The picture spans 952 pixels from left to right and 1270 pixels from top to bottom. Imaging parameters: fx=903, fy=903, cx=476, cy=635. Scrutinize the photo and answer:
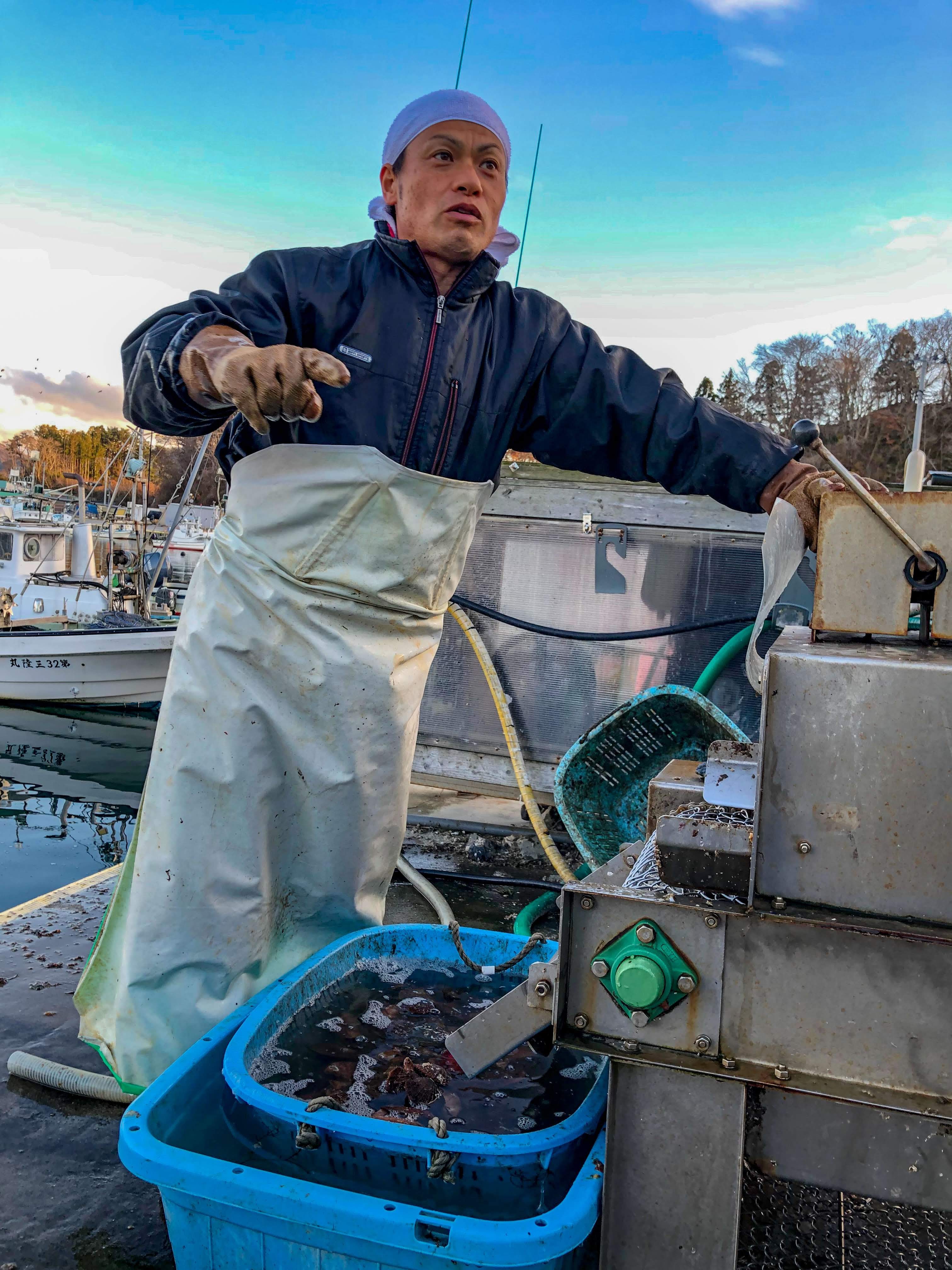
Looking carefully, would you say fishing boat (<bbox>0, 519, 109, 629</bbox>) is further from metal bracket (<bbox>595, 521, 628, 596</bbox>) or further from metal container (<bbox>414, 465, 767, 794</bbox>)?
metal bracket (<bbox>595, 521, 628, 596</bbox>)

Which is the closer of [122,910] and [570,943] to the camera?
[570,943]

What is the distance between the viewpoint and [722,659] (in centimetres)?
409

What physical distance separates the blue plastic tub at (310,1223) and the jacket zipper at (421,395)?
4.72ft

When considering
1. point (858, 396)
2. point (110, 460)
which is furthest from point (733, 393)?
point (110, 460)

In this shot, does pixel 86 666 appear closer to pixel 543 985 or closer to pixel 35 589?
pixel 35 589

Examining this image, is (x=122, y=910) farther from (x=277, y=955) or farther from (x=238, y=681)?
(x=238, y=681)

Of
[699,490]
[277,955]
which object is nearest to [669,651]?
[699,490]

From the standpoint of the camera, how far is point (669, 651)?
→ 172 inches

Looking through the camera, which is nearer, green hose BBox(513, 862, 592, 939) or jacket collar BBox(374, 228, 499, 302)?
jacket collar BBox(374, 228, 499, 302)

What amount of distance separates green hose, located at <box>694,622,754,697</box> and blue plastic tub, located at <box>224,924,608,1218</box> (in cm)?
260

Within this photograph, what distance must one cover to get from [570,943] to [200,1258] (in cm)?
85

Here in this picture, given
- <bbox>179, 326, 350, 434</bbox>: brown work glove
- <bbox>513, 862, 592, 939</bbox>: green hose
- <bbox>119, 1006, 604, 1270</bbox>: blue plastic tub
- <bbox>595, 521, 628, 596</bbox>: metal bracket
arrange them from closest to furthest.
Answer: <bbox>119, 1006, 604, 1270</bbox>: blue plastic tub
<bbox>179, 326, 350, 434</bbox>: brown work glove
<bbox>513, 862, 592, 939</bbox>: green hose
<bbox>595, 521, 628, 596</bbox>: metal bracket

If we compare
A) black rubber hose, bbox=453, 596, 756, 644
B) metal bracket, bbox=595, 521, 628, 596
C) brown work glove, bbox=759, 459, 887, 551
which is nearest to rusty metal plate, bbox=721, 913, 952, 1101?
brown work glove, bbox=759, 459, 887, 551

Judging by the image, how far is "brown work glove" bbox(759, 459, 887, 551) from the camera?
1.89 metres
